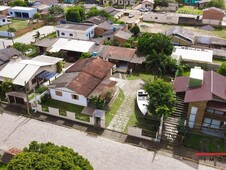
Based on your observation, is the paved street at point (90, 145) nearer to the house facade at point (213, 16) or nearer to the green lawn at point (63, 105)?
the green lawn at point (63, 105)

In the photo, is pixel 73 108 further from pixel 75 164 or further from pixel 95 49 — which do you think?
pixel 95 49

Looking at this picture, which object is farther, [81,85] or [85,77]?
[85,77]

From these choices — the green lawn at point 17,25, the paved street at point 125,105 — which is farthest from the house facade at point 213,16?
the green lawn at point 17,25

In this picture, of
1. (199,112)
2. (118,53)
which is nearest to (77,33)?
(118,53)

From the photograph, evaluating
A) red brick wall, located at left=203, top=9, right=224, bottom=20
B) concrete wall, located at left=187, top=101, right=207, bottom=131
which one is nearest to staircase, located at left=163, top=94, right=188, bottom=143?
concrete wall, located at left=187, top=101, right=207, bottom=131

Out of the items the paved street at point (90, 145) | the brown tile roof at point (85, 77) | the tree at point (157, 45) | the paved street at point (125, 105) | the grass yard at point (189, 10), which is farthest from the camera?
the grass yard at point (189, 10)

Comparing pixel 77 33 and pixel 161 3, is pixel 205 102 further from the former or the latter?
pixel 161 3
